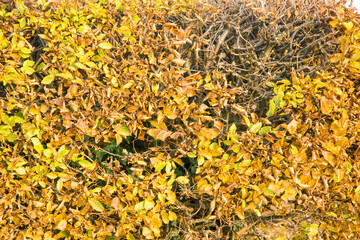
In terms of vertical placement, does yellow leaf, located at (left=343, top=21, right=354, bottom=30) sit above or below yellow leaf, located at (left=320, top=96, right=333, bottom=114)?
above

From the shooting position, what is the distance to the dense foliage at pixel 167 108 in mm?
2762

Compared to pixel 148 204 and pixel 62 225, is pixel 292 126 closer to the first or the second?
pixel 148 204

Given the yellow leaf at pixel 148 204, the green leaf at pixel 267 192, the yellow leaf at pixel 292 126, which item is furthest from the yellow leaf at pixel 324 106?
the yellow leaf at pixel 148 204

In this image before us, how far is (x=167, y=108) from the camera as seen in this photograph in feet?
9.12

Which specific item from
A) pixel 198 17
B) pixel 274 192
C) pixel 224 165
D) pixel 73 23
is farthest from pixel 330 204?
pixel 73 23

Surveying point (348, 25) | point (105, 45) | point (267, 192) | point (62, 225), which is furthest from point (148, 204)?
point (348, 25)

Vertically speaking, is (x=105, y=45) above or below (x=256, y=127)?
above

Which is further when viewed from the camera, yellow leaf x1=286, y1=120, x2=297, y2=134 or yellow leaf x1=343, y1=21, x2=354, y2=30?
yellow leaf x1=343, y1=21, x2=354, y2=30

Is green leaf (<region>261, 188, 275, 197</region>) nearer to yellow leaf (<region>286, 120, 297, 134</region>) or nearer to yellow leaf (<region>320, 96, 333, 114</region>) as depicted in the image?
yellow leaf (<region>286, 120, 297, 134</region>)

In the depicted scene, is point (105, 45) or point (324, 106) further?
point (324, 106)

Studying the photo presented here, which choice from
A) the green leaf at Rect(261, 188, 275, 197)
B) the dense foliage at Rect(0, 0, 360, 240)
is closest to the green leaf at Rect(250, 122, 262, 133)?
the dense foliage at Rect(0, 0, 360, 240)

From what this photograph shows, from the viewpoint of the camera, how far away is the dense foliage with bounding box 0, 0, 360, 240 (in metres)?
2.76

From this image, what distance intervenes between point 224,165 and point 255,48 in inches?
45.2

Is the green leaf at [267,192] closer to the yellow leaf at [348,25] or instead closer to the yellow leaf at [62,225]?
the yellow leaf at [348,25]
